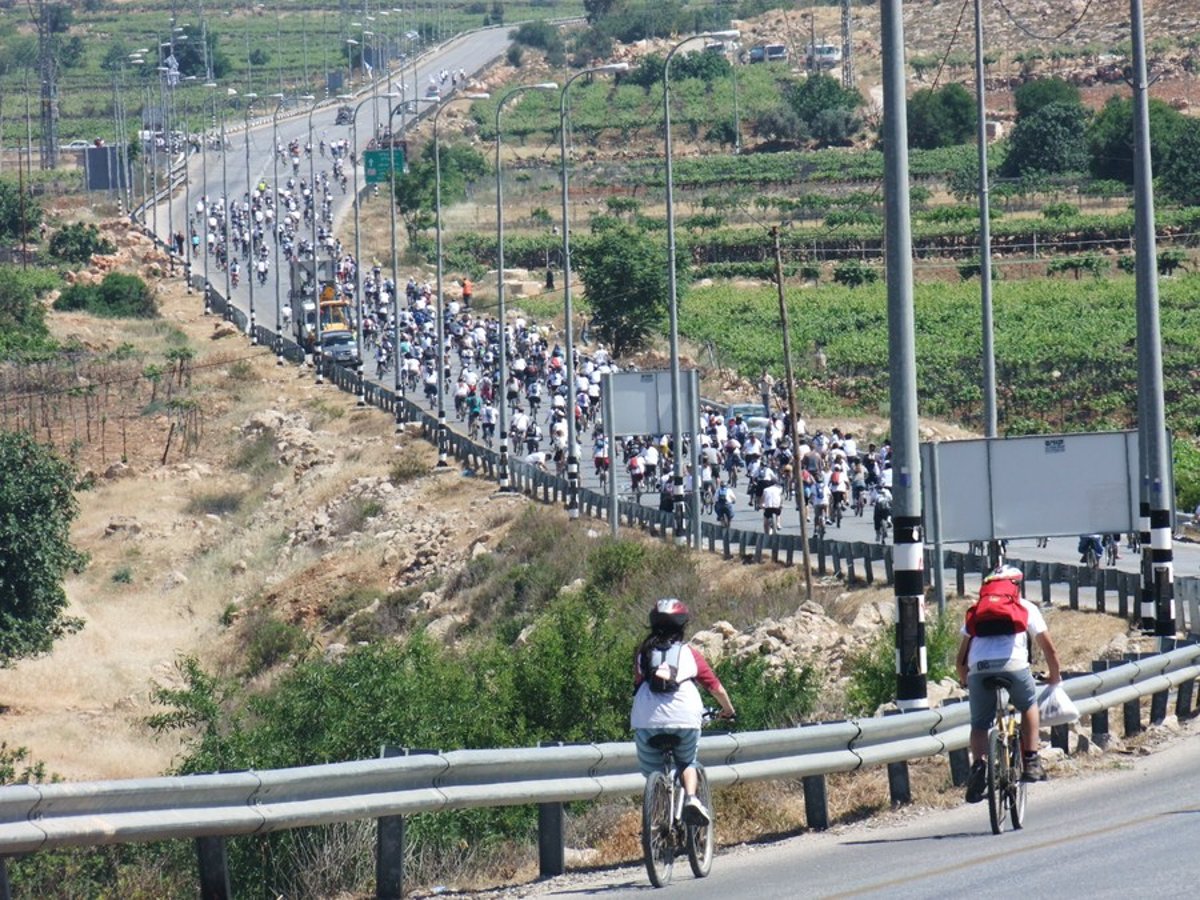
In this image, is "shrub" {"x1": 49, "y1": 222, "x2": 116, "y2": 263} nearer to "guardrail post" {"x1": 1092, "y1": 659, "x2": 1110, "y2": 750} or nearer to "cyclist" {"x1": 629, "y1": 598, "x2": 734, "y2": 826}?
"guardrail post" {"x1": 1092, "y1": 659, "x2": 1110, "y2": 750}

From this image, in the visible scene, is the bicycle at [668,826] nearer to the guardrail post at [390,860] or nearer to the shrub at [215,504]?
the guardrail post at [390,860]

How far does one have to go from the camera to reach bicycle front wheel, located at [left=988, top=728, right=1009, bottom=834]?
1320 centimetres

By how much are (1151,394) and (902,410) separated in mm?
8419

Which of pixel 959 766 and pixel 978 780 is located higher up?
pixel 978 780

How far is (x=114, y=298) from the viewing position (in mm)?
101500

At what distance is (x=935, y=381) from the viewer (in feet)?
250

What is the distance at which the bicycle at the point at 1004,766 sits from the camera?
43.5 ft

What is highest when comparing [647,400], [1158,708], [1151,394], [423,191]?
[423,191]

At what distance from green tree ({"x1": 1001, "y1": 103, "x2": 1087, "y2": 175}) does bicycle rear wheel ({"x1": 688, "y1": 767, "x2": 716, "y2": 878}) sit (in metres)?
115

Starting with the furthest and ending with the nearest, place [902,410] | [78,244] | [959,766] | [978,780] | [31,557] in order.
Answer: [78,244]
[31,557]
[902,410]
[959,766]
[978,780]

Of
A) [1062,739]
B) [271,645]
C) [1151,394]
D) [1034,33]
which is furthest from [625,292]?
[1034,33]

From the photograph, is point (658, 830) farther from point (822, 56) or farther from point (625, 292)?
point (822, 56)

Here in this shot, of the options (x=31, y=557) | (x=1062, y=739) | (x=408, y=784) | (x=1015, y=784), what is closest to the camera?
(x=408, y=784)

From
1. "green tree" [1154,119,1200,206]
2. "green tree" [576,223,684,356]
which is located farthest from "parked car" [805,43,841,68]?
"green tree" [576,223,684,356]
